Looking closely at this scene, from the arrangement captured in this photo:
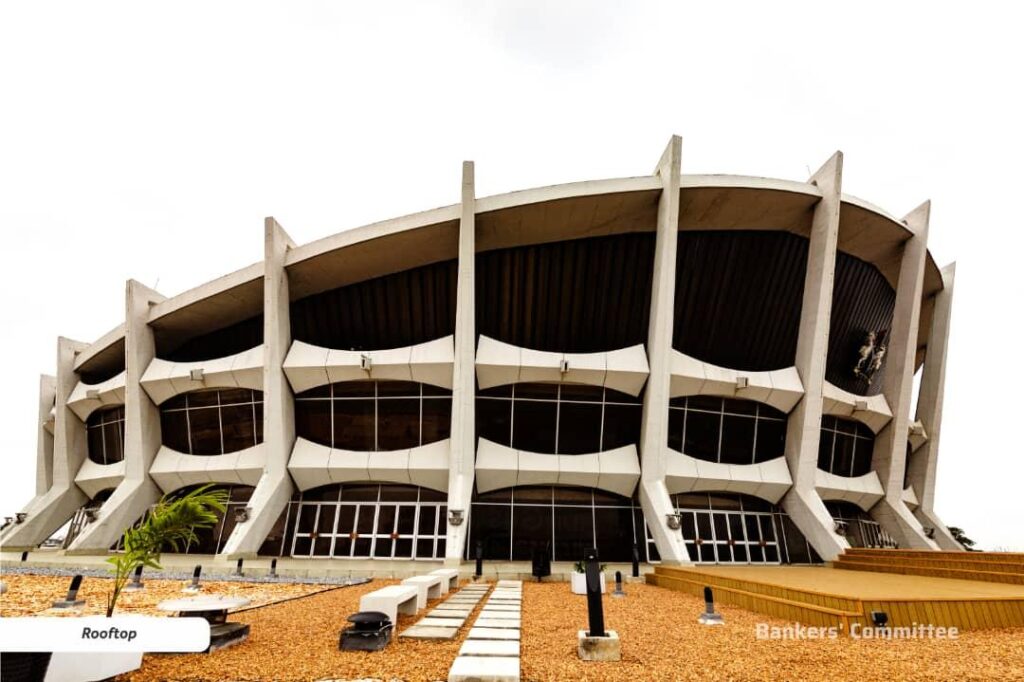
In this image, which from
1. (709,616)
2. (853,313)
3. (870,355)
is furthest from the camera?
(870,355)

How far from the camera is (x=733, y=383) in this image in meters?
24.6

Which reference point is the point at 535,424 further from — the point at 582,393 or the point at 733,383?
the point at 733,383

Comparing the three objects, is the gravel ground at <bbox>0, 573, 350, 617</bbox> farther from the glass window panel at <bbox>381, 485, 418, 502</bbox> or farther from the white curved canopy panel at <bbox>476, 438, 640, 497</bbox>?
the white curved canopy panel at <bbox>476, 438, 640, 497</bbox>

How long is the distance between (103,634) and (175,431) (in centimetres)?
2901

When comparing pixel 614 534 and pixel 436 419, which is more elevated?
pixel 436 419

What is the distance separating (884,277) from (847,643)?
1075 inches

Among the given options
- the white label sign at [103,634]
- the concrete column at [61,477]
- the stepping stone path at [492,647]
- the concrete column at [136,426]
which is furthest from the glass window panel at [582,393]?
the concrete column at [61,477]

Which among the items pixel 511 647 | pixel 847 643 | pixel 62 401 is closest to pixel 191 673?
pixel 511 647

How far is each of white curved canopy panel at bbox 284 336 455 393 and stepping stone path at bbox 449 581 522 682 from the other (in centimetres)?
1220

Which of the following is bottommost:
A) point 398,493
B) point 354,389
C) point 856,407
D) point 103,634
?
point 398,493

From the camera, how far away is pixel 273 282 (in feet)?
80.1

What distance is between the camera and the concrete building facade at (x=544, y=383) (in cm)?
2373

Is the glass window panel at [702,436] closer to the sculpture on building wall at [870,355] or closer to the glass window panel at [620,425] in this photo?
the glass window panel at [620,425]

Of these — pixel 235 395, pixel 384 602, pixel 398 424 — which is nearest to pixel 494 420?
pixel 398 424
